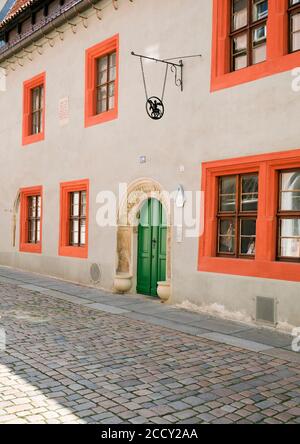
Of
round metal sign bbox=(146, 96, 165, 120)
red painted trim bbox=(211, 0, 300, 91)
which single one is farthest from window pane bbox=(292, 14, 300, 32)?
round metal sign bbox=(146, 96, 165, 120)

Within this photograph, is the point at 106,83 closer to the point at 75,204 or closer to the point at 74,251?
the point at 75,204

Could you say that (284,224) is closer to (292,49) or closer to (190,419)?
(292,49)

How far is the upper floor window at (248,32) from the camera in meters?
8.10

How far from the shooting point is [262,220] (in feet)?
25.6

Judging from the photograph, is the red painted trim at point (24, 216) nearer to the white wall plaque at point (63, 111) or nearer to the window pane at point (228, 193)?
the white wall plaque at point (63, 111)

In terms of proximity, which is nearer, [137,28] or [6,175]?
[137,28]

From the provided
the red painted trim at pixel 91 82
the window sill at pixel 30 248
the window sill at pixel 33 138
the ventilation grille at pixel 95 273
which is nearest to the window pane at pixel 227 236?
the ventilation grille at pixel 95 273

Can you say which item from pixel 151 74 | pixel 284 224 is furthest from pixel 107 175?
pixel 284 224

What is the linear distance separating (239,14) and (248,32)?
503 mm

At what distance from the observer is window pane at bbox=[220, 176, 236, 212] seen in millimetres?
8523

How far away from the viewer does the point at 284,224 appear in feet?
25.2

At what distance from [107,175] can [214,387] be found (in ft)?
24.5

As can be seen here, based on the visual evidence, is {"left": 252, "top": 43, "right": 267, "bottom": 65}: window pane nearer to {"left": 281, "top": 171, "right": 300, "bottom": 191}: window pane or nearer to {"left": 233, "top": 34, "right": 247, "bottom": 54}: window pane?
{"left": 233, "top": 34, "right": 247, "bottom": 54}: window pane

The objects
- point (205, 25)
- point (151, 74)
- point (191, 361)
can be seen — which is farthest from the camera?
point (151, 74)
